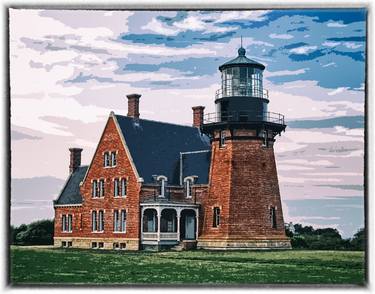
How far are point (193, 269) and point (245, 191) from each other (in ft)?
24.9

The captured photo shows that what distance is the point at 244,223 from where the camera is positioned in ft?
97.5

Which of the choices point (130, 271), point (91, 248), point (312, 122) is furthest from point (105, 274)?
point (91, 248)

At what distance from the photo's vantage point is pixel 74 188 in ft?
113

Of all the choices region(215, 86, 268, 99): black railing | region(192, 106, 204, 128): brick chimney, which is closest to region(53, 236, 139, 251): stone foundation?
region(192, 106, 204, 128): brick chimney

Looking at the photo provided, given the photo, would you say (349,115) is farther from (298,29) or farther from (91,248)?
(91,248)

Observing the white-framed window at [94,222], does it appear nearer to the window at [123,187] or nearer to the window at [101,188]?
the window at [101,188]

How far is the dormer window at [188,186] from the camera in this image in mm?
32688

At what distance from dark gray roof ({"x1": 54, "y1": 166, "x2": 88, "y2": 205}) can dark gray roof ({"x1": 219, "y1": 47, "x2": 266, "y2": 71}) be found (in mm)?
7360

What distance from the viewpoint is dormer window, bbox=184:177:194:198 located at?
107 feet

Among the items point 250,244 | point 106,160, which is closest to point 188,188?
point 106,160

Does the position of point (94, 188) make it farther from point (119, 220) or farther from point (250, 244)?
point (250, 244)

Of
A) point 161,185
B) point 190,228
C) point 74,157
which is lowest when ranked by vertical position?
point 190,228

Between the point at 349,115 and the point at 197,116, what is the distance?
21.1ft

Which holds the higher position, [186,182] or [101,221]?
[186,182]
